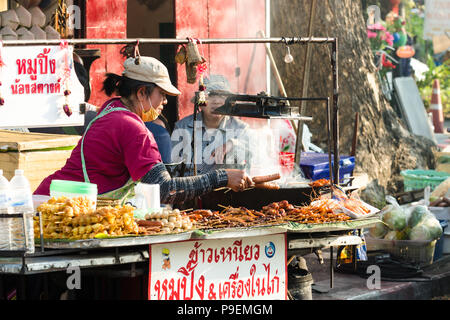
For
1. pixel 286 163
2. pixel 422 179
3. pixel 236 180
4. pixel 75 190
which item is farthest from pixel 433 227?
pixel 75 190

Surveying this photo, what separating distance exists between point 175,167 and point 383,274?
302 centimetres

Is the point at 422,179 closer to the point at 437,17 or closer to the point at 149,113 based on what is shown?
the point at 437,17

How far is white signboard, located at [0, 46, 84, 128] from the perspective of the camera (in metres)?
5.15

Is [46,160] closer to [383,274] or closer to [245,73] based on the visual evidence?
[383,274]

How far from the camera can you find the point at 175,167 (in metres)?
5.84

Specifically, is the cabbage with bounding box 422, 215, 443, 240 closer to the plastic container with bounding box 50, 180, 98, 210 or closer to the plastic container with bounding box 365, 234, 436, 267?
the plastic container with bounding box 365, 234, 436, 267

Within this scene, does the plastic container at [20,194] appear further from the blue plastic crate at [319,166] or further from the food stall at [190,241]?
the blue plastic crate at [319,166]

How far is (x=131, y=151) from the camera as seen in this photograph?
486cm

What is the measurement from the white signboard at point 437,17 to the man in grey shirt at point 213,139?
6.01m

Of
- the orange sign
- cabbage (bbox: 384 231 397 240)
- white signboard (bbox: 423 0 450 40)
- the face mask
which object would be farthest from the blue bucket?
the orange sign

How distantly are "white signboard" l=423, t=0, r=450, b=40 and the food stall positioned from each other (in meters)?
7.80

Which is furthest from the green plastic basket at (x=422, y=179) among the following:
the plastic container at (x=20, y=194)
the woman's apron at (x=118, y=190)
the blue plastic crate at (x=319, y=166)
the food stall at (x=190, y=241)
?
the plastic container at (x=20, y=194)

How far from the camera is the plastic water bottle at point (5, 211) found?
4121mm
